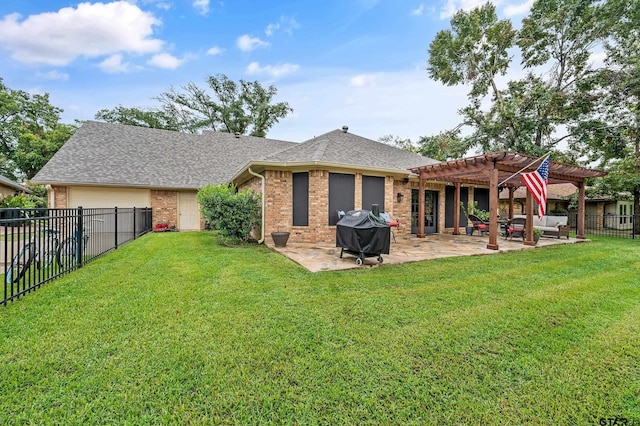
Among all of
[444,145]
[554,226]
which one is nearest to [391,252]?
[554,226]

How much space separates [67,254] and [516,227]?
1312 cm

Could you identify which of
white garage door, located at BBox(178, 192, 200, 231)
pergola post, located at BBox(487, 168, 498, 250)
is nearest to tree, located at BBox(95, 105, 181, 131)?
white garage door, located at BBox(178, 192, 200, 231)

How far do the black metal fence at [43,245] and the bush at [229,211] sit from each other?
2.78 metres

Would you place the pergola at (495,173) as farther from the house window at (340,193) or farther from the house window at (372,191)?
the house window at (340,193)

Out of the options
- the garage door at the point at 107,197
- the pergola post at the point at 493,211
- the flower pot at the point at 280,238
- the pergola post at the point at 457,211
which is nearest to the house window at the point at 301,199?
the flower pot at the point at 280,238

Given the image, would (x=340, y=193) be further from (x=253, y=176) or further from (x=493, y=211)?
(x=493, y=211)

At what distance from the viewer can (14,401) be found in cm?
187

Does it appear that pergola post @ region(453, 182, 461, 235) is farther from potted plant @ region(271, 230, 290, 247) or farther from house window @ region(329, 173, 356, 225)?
potted plant @ region(271, 230, 290, 247)

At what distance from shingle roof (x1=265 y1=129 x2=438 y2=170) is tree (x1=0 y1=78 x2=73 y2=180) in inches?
879

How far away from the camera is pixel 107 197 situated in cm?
1252

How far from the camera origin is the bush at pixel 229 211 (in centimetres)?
816

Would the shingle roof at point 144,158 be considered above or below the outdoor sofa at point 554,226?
above

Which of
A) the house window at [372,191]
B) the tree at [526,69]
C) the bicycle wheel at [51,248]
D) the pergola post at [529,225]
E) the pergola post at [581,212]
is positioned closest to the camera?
the bicycle wheel at [51,248]

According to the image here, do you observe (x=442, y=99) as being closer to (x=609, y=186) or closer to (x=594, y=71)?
(x=594, y=71)
